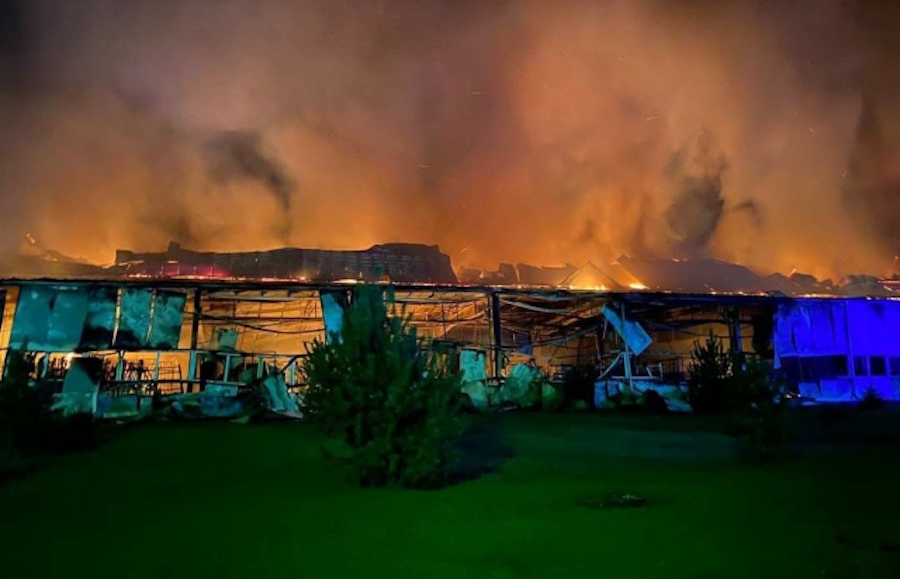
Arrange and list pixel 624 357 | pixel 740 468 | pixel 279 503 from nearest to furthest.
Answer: pixel 279 503 → pixel 740 468 → pixel 624 357

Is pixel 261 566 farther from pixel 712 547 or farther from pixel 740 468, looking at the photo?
pixel 740 468

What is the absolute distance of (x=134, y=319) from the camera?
21.7m

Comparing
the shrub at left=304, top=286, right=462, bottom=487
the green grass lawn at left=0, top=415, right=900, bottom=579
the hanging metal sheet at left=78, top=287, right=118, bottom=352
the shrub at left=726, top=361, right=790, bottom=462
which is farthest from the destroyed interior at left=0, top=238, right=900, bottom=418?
the shrub at left=726, top=361, right=790, bottom=462

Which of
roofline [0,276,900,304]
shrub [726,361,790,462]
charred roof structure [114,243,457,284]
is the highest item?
charred roof structure [114,243,457,284]

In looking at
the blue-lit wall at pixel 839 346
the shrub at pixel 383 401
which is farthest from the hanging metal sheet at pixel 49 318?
the blue-lit wall at pixel 839 346

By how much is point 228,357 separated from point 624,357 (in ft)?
47.6

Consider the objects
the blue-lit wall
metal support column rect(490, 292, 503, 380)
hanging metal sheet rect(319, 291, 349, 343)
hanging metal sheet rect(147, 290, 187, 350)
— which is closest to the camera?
hanging metal sheet rect(147, 290, 187, 350)

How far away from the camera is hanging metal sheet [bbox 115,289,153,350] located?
70.8ft

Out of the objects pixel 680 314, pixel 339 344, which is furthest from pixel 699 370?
pixel 339 344

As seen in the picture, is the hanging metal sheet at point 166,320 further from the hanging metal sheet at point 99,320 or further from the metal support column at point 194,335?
the hanging metal sheet at point 99,320

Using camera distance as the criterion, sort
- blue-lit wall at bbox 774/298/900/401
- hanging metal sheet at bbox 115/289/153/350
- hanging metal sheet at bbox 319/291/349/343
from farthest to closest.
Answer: blue-lit wall at bbox 774/298/900/401 < hanging metal sheet at bbox 319/291/349/343 < hanging metal sheet at bbox 115/289/153/350

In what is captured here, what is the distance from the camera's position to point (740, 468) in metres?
12.1

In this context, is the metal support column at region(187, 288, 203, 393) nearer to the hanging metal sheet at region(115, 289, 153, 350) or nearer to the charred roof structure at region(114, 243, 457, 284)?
the hanging metal sheet at region(115, 289, 153, 350)

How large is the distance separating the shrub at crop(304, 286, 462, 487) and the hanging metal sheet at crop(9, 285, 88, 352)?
14243mm
